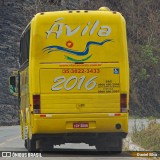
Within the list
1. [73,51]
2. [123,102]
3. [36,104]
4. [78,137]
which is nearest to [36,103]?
[36,104]

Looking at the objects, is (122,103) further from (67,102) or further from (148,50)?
(148,50)

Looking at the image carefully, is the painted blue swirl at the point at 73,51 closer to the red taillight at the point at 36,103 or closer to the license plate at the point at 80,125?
the red taillight at the point at 36,103

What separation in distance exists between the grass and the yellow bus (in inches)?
64.6

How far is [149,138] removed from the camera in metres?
21.3

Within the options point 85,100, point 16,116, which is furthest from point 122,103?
point 16,116

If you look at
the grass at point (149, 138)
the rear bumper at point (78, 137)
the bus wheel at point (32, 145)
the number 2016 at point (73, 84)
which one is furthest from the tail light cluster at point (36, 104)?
the grass at point (149, 138)

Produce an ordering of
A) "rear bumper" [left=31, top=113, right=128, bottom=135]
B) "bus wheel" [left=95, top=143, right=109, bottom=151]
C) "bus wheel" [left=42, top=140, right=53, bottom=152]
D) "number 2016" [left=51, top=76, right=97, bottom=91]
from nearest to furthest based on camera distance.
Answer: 1. "rear bumper" [left=31, top=113, right=128, bottom=135]
2. "number 2016" [left=51, top=76, right=97, bottom=91]
3. "bus wheel" [left=42, top=140, right=53, bottom=152]
4. "bus wheel" [left=95, top=143, right=109, bottom=151]

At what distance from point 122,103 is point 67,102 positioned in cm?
145

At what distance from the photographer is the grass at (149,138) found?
1962 cm

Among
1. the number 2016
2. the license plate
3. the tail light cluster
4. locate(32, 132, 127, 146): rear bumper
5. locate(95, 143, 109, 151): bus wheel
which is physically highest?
the number 2016

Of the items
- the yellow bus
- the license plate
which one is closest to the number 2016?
the yellow bus

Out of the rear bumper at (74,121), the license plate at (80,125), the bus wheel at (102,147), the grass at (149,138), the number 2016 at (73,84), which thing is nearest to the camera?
the rear bumper at (74,121)

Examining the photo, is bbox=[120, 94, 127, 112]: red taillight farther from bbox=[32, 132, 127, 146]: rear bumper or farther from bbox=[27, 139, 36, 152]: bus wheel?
bbox=[27, 139, 36, 152]: bus wheel

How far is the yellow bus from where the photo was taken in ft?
58.9
